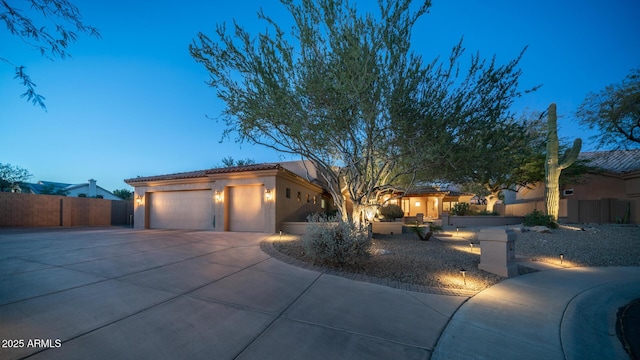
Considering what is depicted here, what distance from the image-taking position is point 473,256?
7859mm

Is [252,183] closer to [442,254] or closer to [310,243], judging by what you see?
[310,243]

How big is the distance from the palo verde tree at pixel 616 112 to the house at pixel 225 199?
13.6 m

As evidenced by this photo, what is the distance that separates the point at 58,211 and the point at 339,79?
2127cm

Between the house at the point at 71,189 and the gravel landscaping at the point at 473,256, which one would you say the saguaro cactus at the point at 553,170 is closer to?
the gravel landscaping at the point at 473,256

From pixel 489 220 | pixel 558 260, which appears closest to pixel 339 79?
pixel 558 260

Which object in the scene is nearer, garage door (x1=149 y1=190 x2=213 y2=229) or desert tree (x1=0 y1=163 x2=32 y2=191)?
garage door (x1=149 y1=190 x2=213 y2=229)

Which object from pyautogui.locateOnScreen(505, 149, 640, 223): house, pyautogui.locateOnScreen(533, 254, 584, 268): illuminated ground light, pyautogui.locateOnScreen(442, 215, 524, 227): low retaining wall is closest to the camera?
pyautogui.locateOnScreen(533, 254, 584, 268): illuminated ground light

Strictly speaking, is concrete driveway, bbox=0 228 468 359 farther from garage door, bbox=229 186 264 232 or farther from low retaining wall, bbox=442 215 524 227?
low retaining wall, bbox=442 215 524 227

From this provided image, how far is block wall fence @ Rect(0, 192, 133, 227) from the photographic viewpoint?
47.9 feet

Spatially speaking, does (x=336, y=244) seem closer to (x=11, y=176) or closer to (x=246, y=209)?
(x=246, y=209)

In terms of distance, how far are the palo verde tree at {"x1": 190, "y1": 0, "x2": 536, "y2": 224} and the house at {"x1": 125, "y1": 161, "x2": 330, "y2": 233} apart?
178 inches

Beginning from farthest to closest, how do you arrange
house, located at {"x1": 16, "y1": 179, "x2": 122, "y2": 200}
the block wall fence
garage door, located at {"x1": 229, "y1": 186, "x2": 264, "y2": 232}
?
house, located at {"x1": 16, "y1": 179, "x2": 122, "y2": 200}, the block wall fence, garage door, located at {"x1": 229, "y1": 186, "x2": 264, "y2": 232}

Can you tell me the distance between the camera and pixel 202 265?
5.85 meters

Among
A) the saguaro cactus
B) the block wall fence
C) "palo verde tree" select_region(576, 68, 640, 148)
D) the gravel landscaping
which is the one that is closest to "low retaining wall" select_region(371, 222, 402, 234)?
the gravel landscaping
